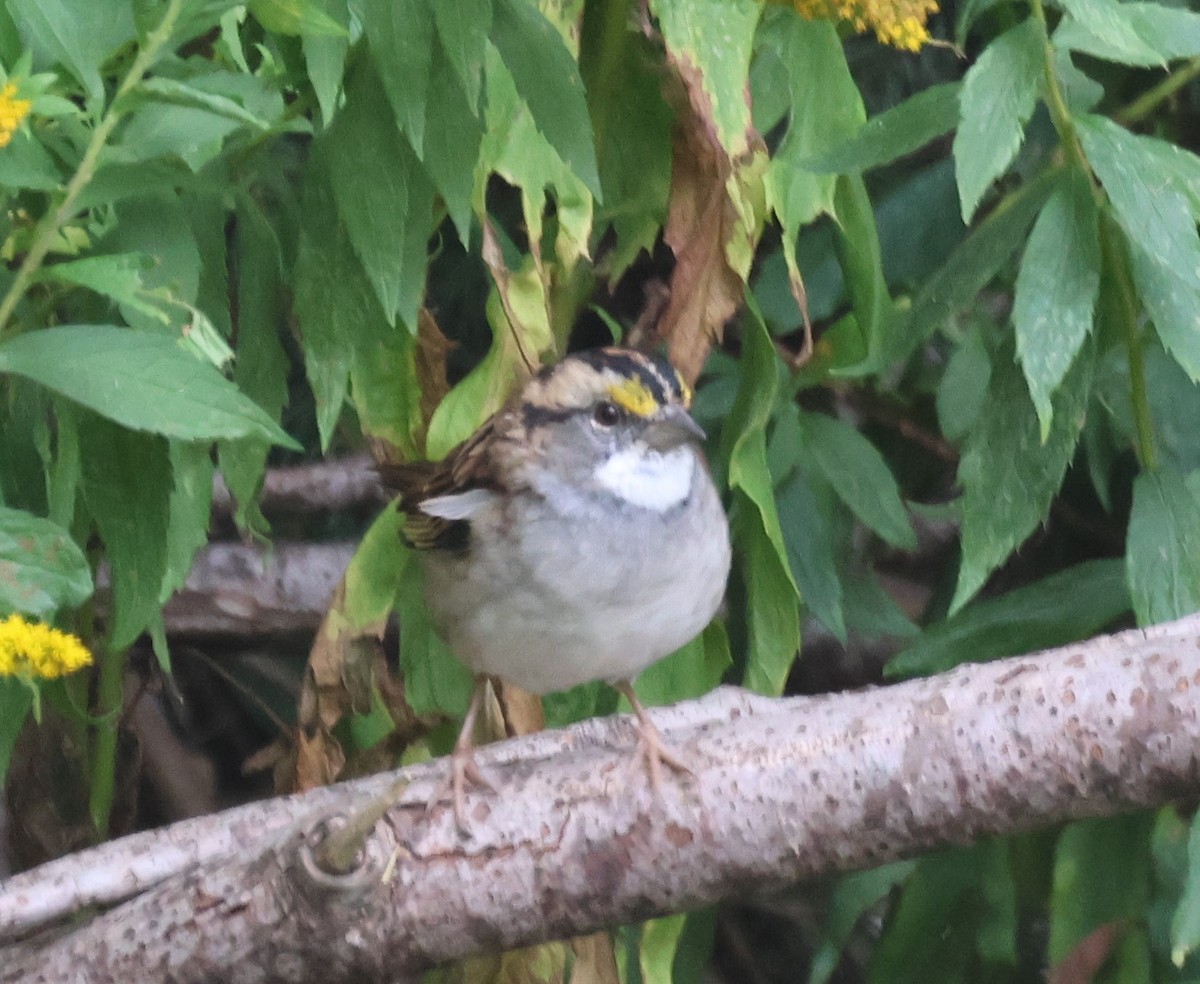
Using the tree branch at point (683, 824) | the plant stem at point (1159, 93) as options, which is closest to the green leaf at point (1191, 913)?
the tree branch at point (683, 824)

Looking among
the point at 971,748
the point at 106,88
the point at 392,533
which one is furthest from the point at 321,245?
the point at 971,748

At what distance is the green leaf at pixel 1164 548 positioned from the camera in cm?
153

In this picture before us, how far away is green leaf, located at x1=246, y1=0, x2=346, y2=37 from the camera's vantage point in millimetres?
1239

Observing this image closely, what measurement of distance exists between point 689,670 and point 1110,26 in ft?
3.10

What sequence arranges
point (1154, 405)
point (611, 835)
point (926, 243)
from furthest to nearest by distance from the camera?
point (926, 243) < point (1154, 405) < point (611, 835)

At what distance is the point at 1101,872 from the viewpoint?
1.80 metres

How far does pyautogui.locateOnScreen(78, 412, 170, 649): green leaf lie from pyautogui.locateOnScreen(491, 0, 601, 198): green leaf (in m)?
0.46

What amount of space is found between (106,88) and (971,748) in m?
0.95

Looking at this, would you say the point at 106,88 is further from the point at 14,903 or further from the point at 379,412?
the point at 14,903

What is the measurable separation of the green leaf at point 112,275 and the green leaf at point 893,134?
0.63 metres

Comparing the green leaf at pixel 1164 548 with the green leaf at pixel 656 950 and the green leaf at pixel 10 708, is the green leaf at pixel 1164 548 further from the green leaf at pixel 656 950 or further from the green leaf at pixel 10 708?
the green leaf at pixel 10 708

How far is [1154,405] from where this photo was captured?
1816 mm

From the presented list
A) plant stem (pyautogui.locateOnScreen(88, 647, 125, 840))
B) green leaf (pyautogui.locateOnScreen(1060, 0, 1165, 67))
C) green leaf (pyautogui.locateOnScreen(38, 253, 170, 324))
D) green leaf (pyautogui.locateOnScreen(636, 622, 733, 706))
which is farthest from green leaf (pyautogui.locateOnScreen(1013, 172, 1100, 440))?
plant stem (pyautogui.locateOnScreen(88, 647, 125, 840))

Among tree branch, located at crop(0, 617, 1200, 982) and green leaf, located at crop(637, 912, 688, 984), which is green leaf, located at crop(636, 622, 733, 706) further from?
tree branch, located at crop(0, 617, 1200, 982)
